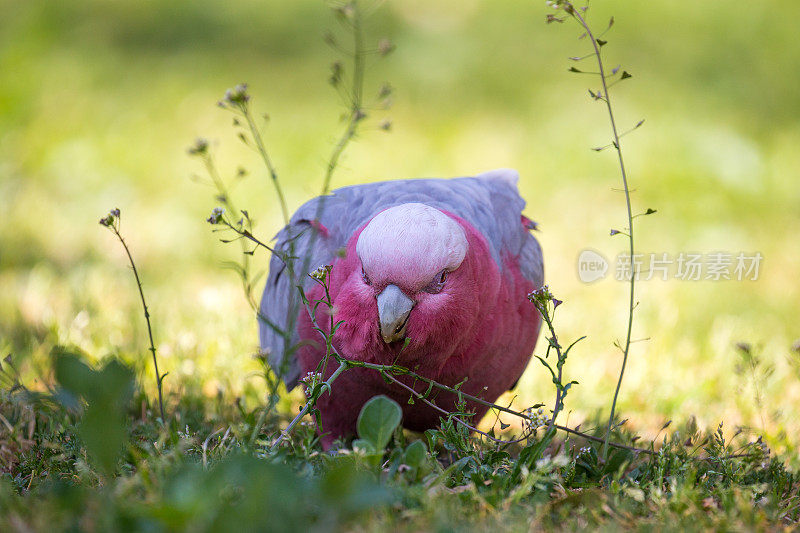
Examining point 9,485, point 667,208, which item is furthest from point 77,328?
point 667,208

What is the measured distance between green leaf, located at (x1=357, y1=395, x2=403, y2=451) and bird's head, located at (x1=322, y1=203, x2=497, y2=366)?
0.32 m

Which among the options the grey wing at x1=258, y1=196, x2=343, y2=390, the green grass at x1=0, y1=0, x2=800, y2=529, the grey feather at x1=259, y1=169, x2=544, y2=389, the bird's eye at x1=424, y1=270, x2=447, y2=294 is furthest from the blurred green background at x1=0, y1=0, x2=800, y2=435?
the bird's eye at x1=424, y1=270, x2=447, y2=294

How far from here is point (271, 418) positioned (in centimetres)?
268

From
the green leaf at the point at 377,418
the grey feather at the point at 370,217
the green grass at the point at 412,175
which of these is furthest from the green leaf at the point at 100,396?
the grey feather at the point at 370,217

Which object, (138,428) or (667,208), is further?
(667,208)

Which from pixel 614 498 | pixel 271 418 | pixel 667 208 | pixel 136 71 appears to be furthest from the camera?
pixel 136 71

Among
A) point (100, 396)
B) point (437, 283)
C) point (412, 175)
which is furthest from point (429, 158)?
point (100, 396)

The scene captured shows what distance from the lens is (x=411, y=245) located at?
207 centimetres

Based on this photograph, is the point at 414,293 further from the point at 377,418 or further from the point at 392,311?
the point at 377,418

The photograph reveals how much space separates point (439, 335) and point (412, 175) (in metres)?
3.83

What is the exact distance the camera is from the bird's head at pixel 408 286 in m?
2.07

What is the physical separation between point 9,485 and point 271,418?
97 centimetres

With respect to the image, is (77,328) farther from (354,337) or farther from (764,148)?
(764,148)

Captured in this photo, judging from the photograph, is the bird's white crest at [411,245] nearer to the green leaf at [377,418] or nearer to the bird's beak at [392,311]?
the bird's beak at [392,311]
